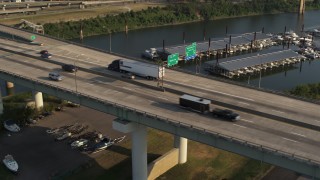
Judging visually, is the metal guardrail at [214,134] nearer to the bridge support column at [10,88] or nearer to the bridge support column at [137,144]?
the bridge support column at [137,144]

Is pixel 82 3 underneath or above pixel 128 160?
above

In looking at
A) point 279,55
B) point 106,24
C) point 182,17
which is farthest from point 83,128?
point 182,17

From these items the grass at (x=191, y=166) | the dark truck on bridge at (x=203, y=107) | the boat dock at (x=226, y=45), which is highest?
the dark truck on bridge at (x=203, y=107)

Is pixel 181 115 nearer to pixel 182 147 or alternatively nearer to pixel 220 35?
pixel 182 147

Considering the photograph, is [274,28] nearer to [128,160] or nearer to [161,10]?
[161,10]

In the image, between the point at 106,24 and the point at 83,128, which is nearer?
the point at 83,128

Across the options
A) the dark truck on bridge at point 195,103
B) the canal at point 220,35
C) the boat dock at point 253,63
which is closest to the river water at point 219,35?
the canal at point 220,35

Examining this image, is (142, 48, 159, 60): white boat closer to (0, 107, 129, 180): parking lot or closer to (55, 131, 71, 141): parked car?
(0, 107, 129, 180): parking lot
